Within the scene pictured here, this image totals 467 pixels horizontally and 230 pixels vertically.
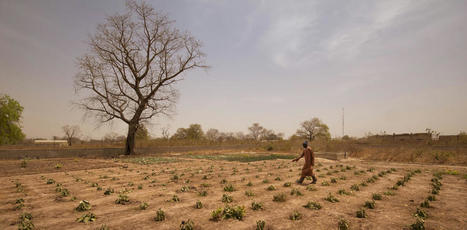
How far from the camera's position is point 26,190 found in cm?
973

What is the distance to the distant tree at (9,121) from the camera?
41.6 m

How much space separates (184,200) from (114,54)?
1041 inches

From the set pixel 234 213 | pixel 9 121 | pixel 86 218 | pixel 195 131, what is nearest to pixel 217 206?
pixel 234 213

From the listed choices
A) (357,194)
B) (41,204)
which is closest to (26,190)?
(41,204)

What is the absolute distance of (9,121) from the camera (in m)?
42.4

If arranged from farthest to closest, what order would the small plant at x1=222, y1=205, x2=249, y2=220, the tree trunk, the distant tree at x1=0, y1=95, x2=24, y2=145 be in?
the distant tree at x1=0, y1=95, x2=24, y2=145 → the tree trunk → the small plant at x1=222, y1=205, x2=249, y2=220

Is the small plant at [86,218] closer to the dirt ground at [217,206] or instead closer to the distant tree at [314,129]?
the dirt ground at [217,206]

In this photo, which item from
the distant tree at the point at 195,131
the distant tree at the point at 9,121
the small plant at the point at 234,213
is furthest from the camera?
the distant tree at the point at 195,131

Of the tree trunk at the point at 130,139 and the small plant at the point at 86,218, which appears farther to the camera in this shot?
the tree trunk at the point at 130,139

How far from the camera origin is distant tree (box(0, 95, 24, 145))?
41.6 m

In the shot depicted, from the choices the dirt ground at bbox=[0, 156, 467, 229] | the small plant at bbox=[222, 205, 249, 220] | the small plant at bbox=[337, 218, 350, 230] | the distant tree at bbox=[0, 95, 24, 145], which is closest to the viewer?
the small plant at bbox=[337, 218, 350, 230]

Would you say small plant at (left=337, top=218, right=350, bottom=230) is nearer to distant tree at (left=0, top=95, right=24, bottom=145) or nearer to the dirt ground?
the dirt ground

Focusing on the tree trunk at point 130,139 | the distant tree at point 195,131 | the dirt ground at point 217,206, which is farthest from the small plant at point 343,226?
the distant tree at point 195,131

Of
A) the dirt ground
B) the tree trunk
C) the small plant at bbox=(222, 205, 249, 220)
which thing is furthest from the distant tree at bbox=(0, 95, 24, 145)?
the small plant at bbox=(222, 205, 249, 220)
